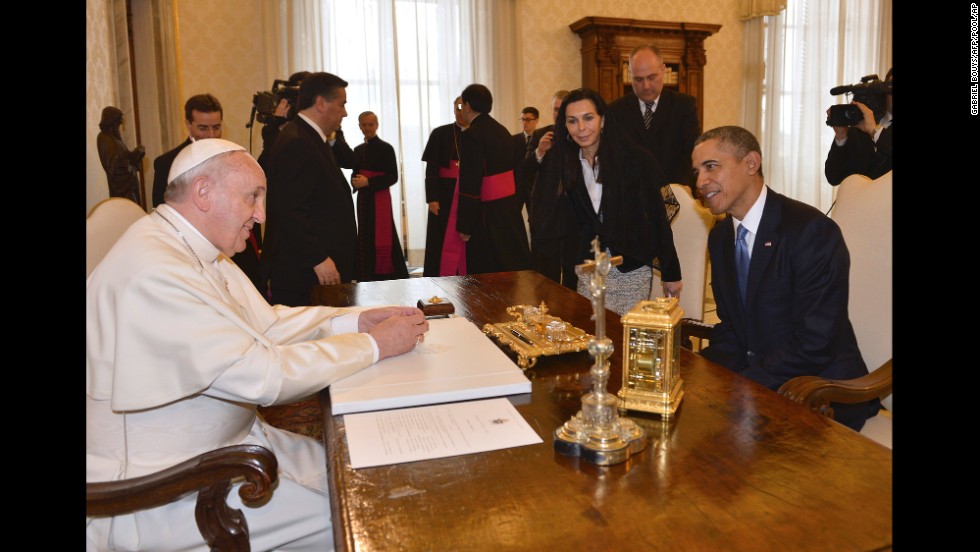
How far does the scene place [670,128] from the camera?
548 cm

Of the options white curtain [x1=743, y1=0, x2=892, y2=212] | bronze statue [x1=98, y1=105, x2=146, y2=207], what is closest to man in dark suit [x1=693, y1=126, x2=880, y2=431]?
bronze statue [x1=98, y1=105, x2=146, y2=207]

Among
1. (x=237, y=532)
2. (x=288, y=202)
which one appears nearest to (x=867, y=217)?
(x=237, y=532)

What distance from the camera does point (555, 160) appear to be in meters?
3.55

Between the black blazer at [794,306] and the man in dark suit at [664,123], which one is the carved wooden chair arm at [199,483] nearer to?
the black blazer at [794,306]

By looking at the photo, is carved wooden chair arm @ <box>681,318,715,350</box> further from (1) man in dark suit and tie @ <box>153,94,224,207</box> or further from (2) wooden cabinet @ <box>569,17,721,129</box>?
(2) wooden cabinet @ <box>569,17,721,129</box>

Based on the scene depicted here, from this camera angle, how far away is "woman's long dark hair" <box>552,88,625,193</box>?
11.2 feet

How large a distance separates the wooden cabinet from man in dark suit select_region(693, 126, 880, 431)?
21.5ft

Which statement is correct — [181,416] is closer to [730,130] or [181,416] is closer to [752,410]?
[752,410]

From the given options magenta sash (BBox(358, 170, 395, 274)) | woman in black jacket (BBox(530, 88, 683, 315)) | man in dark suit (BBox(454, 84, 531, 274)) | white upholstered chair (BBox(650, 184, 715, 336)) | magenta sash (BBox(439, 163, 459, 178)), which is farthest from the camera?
magenta sash (BBox(358, 170, 395, 274))

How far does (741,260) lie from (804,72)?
933 cm

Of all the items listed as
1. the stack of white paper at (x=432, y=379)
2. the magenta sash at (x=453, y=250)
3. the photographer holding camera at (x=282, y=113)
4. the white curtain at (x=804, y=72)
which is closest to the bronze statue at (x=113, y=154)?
the photographer holding camera at (x=282, y=113)

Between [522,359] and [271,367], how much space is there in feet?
2.04

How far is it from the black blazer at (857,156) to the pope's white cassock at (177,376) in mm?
3406

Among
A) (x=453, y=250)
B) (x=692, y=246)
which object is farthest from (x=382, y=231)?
(x=692, y=246)
